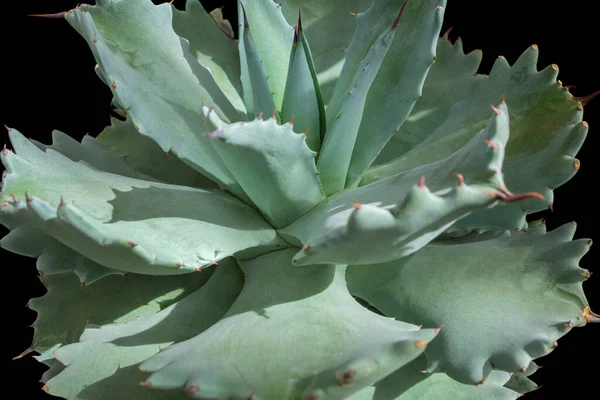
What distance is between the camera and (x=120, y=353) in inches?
46.4

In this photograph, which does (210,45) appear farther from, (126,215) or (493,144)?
(493,144)

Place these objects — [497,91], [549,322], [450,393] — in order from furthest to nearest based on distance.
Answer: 1. [497,91]
2. [450,393]
3. [549,322]

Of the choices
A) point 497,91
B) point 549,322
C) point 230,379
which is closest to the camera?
point 230,379

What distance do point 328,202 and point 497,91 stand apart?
1.22ft

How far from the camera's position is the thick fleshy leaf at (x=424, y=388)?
3.93 ft

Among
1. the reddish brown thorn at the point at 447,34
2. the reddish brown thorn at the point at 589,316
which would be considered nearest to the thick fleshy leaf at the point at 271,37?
the reddish brown thorn at the point at 447,34

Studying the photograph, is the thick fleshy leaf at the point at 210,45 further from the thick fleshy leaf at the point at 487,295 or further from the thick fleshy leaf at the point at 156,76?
the thick fleshy leaf at the point at 487,295

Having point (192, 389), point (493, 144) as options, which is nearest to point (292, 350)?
point (192, 389)

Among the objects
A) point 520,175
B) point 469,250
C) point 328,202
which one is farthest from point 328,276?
point 520,175

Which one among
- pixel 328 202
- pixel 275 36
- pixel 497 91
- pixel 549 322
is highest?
pixel 275 36

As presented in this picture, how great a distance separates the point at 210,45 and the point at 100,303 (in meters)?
0.56

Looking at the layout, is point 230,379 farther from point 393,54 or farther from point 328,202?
point 393,54

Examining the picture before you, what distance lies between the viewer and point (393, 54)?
1.32 meters

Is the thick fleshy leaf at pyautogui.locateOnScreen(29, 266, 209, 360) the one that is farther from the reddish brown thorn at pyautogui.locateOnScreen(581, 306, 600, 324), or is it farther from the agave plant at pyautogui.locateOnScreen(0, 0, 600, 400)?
the reddish brown thorn at pyautogui.locateOnScreen(581, 306, 600, 324)
